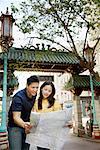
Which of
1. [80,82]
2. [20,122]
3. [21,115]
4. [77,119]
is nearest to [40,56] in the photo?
[80,82]

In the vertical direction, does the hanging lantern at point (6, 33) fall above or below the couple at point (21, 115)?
above

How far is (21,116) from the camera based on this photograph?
2.61m

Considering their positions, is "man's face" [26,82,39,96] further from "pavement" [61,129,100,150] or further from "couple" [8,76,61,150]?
"pavement" [61,129,100,150]

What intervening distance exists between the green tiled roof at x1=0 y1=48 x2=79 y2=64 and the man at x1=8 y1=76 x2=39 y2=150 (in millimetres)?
10551

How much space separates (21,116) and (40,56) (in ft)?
38.1

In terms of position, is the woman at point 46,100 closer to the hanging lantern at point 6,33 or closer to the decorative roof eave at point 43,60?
the hanging lantern at point 6,33

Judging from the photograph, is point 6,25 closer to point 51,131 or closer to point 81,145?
point 51,131

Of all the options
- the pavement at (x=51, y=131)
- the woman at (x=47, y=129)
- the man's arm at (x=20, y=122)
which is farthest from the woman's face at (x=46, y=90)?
the man's arm at (x=20, y=122)

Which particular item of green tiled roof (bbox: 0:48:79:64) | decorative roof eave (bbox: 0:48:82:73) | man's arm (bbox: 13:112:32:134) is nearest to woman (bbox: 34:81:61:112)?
man's arm (bbox: 13:112:32:134)

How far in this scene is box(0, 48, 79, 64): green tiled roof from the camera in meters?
13.6

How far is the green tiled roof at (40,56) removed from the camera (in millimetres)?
13625

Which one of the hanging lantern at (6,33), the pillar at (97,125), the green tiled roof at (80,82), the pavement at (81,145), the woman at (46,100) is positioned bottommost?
the pavement at (81,145)

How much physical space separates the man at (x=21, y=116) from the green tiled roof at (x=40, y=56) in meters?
10.6

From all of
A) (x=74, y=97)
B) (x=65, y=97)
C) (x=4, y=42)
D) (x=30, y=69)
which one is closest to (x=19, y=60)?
(x=30, y=69)
